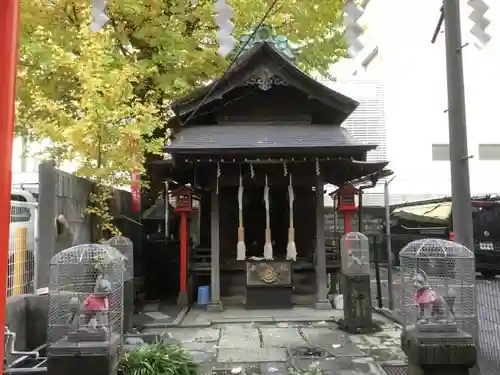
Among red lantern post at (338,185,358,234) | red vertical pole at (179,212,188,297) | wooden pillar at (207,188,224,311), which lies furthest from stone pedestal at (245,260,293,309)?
red lantern post at (338,185,358,234)

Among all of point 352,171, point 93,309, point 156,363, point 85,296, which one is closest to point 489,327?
point 156,363

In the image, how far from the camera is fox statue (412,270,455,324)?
212 inches

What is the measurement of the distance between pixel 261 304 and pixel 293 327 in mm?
1860

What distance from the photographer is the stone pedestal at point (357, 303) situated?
28.9 feet

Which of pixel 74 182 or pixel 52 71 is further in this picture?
pixel 52 71

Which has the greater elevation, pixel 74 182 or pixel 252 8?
pixel 252 8

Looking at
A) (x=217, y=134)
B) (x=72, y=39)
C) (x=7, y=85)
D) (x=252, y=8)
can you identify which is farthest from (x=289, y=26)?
(x=7, y=85)

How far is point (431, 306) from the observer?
5.41 m

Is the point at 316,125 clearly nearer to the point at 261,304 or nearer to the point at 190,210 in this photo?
the point at 190,210

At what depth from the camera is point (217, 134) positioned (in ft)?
38.1

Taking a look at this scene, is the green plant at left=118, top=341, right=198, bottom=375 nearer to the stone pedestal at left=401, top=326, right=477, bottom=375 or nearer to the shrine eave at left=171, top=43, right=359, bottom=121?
the stone pedestal at left=401, top=326, right=477, bottom=375

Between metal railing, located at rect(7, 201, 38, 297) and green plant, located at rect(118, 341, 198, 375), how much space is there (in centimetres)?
201

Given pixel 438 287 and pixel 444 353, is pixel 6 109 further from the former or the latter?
pixel 438 287

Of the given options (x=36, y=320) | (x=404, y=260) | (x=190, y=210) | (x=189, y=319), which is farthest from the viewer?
(x=190, y=210)
